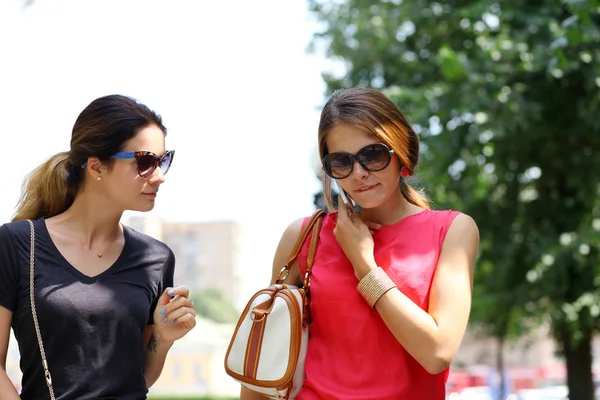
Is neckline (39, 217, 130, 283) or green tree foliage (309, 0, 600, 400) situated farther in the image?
green tree foliage (309, 0, 600, 400)

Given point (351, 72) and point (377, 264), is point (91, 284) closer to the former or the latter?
point (377, 264)

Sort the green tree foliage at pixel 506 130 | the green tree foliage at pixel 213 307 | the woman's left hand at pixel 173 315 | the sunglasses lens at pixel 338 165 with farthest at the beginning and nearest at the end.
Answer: the green tree foliage at pixel 213 307 < the green tree foliage at pixel 506 130 < the woman's left hand at pixel 173 315 < the sunglasses lens at pixel 338 165

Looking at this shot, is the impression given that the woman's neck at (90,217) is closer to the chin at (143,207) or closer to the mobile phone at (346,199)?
the chin at (143,207)

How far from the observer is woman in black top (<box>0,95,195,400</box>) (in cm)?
293

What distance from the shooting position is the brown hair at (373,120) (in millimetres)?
2842

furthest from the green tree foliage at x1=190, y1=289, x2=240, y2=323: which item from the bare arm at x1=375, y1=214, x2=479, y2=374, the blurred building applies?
the bare arm at x1=375, y1=214, x2=479, y2=374

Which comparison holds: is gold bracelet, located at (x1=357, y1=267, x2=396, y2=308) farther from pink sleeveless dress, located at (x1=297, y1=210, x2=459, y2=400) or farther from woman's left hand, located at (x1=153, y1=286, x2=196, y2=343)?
woman's left hand, located at (x1=153, y1=286, x2=196, y2=343)

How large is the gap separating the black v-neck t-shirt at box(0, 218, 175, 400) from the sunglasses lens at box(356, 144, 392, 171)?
0.97 m

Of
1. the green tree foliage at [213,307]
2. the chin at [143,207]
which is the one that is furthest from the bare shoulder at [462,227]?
the green tree foliage at [213,307]

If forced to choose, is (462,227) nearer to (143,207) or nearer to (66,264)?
(143,207)

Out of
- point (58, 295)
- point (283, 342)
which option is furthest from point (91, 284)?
point (283, 342)

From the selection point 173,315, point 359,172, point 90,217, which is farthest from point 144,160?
point 359,172

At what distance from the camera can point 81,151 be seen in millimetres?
3176

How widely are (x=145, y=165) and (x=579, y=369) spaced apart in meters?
11.2
